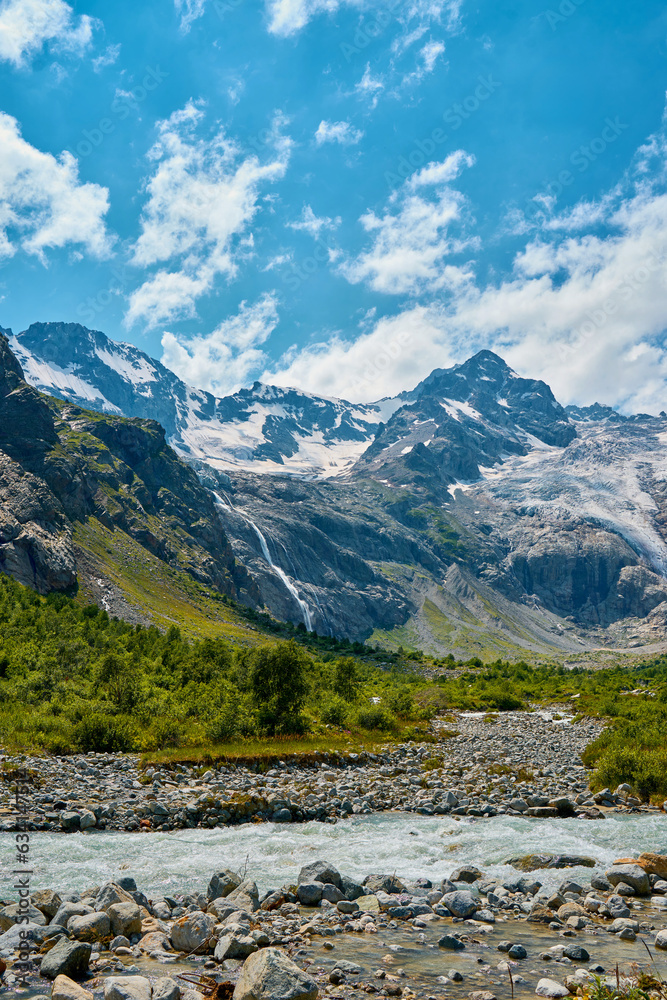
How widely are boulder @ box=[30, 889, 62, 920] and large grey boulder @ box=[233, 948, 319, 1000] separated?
259 inches

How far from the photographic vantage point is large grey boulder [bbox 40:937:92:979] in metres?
10.1

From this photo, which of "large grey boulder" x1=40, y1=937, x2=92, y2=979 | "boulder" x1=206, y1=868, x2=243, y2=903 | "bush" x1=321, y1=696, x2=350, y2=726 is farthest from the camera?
"bush" x1=321, y1=696, x2=350, y2=726

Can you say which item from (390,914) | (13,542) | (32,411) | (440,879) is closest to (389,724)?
(440,879)

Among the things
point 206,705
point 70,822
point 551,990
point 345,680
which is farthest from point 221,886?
point 345,680

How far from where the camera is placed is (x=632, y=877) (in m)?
15.7

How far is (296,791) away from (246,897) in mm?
15561

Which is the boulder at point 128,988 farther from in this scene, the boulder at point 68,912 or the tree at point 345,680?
the tree at point 345,680

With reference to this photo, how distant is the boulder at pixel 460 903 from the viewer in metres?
14.2

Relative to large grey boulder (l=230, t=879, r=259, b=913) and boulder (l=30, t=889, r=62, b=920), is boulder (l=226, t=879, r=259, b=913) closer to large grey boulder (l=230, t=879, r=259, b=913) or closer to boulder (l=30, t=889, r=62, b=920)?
large grey boulder (l=230, t=879, r=259, b=913)

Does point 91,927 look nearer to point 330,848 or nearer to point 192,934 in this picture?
point 192,934

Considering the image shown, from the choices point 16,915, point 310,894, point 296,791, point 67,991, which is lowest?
point 296,791

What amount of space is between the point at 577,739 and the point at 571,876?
125 feet

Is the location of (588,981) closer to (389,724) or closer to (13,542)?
(389,724)

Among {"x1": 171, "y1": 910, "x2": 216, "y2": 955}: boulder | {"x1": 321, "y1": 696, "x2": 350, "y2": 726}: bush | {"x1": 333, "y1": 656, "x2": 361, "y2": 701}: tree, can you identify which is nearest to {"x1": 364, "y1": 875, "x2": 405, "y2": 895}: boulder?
{"x1": 171, "y1": 910, "x2": 216, "y2": 955}: boulder
